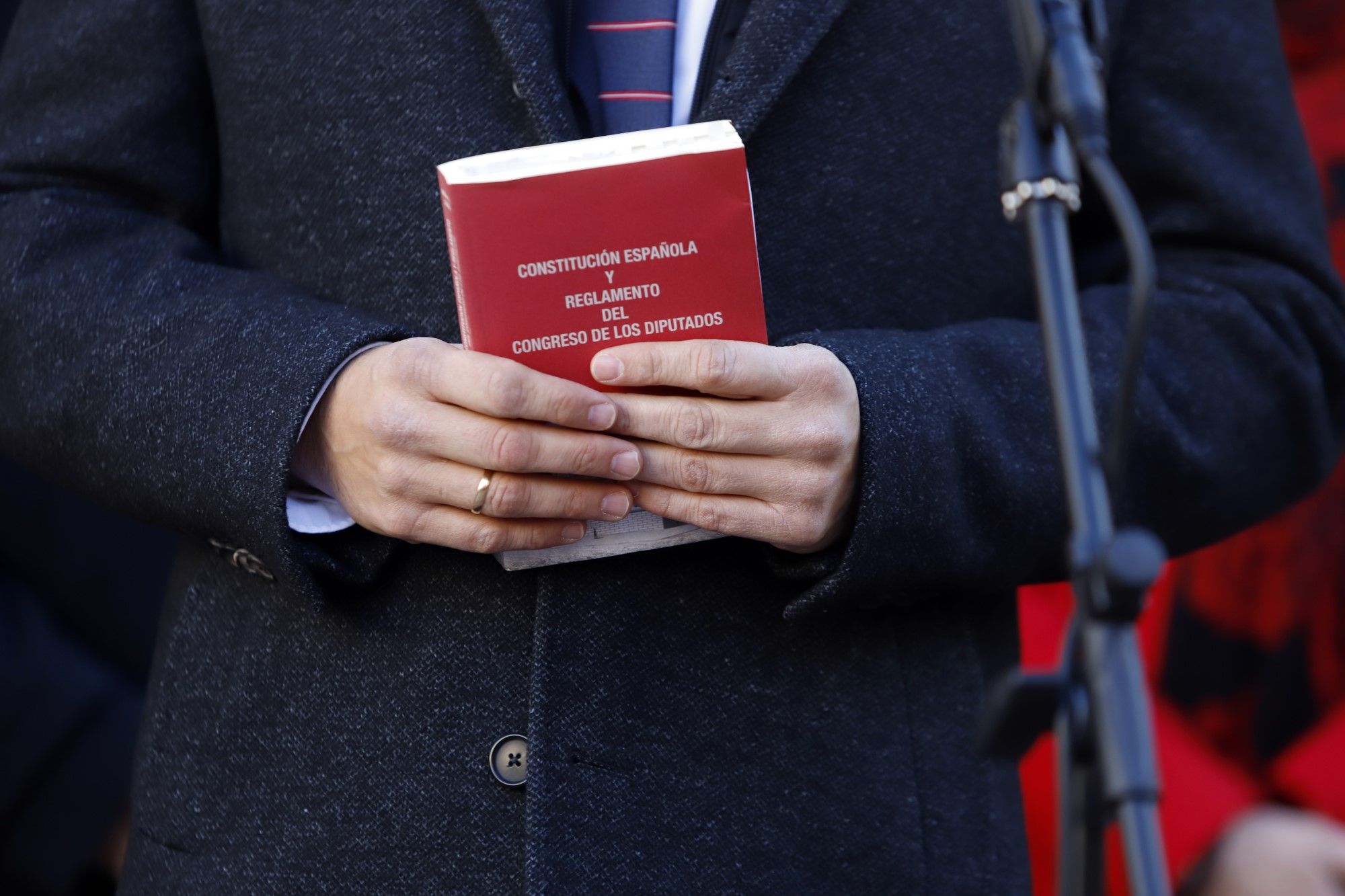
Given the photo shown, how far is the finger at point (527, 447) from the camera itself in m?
0.96

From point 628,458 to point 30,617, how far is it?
1.58 metres

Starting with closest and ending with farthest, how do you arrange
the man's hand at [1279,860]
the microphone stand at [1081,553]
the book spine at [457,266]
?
the microphone stand at [1081,553] < the book spine at [457,266] < the man's hand at [1279,860]

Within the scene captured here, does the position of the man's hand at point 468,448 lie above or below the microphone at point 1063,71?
below

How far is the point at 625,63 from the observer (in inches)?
46.2

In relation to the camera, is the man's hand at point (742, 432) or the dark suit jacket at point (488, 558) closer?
the man's hand at point (742, 432)

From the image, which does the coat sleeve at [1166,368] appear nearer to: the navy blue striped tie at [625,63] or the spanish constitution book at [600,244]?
the spanish constitution book at [600,244]

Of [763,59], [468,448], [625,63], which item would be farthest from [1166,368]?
[468,448]

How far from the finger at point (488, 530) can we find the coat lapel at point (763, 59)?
40 centimetres

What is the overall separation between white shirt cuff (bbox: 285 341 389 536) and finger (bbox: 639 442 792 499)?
0.93 ft

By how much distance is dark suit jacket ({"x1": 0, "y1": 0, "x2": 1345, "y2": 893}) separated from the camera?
1107mm

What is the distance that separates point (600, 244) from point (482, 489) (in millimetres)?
218

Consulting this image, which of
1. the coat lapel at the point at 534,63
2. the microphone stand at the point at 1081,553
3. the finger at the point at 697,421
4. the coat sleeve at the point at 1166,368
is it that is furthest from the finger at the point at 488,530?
the microphone stand at the point at 1081,553

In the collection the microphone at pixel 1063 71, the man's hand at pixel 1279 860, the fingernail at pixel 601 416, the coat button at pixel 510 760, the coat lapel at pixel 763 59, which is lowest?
the man's hand at pixel 1279 860

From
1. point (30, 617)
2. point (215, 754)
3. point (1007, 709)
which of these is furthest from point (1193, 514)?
point (30, 617)
